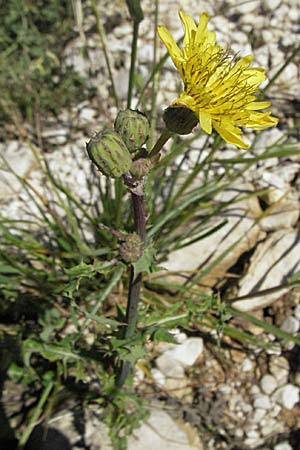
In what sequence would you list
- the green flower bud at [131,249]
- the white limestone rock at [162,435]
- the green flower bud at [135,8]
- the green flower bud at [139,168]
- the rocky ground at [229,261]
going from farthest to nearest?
the rocky ground at [229,261] < the white limestone rock at [162,435] < the green flower bud at [135,8] < the green flower bud at [131,249] < the green flower bud at [139,168]

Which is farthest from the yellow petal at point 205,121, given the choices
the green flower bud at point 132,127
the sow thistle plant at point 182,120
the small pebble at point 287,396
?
the small pebble at point 287,396

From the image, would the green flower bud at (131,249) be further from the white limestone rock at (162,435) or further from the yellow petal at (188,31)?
the white limestone rock at (162,435)

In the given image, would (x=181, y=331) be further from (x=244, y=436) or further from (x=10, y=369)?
(x=10, y=369)

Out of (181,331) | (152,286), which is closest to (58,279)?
(152,286)

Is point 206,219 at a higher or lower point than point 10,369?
higher

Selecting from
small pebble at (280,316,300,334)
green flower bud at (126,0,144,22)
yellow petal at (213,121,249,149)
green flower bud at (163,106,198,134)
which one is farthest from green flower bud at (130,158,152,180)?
small pebble at (280,316,300,334)

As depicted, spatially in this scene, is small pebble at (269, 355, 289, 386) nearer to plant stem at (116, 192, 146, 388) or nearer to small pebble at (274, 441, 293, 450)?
small pebble at (274, 441, 293, 450)

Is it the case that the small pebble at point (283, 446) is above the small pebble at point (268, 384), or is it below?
below

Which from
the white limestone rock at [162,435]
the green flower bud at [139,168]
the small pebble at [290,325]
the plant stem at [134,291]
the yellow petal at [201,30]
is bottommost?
the white limestone rock at [162,435]

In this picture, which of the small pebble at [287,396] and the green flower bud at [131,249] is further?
the small pebble at [287,396]
